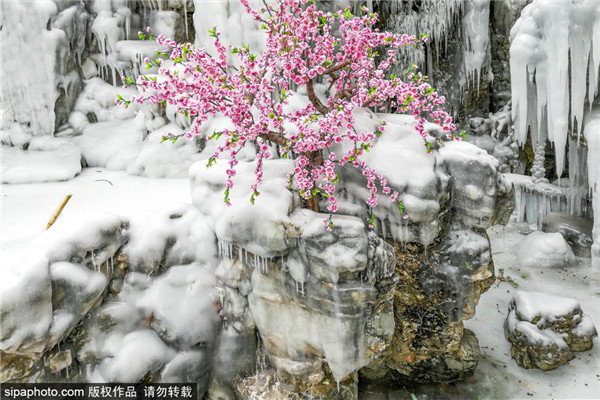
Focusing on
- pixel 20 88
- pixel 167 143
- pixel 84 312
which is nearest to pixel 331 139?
pixel 84 312

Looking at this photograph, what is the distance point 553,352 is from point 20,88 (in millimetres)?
11256

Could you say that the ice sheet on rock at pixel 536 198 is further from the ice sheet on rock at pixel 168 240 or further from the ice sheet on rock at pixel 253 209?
A: the ice sheet on rock at pixel 168 240

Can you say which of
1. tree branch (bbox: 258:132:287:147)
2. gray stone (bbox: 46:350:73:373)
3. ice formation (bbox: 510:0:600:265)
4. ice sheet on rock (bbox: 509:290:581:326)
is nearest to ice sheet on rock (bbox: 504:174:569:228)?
ice formation (bbox: 510:0:600:265)

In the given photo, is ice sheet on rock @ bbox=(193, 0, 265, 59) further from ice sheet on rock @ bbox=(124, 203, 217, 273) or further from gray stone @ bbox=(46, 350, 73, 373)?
gray stone @ bbox=(46, 350, 73, 373)

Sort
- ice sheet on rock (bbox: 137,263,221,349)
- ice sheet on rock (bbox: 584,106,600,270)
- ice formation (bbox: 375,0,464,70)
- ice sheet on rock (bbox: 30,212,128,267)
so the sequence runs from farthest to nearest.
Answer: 1. ice formation (bbox: 375,0,464,70)
2. ice sheet on rock (bbox: 584,106,600,270)
3. ice sheet on rock (bbox: 137,263,221,349)
4. ice sheet on rock (bbox: 30,212,128,267)

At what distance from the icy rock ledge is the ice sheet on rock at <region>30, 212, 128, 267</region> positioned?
5.66 meters

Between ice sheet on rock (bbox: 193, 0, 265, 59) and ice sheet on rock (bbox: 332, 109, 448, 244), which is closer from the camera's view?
ice sheet on rock (bbox: 332, 109, 448, 244)

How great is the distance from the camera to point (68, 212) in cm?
543

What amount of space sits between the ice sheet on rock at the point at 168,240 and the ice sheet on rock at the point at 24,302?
875 millimetres

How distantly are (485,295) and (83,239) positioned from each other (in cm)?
667

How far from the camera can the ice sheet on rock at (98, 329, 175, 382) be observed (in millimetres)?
3922

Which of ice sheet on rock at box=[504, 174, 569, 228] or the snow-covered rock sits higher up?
the snow-covered rock

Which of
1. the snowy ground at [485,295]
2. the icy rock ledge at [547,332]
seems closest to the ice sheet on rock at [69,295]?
the snowy ground at [485,295]

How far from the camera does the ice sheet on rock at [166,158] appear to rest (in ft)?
23.5
